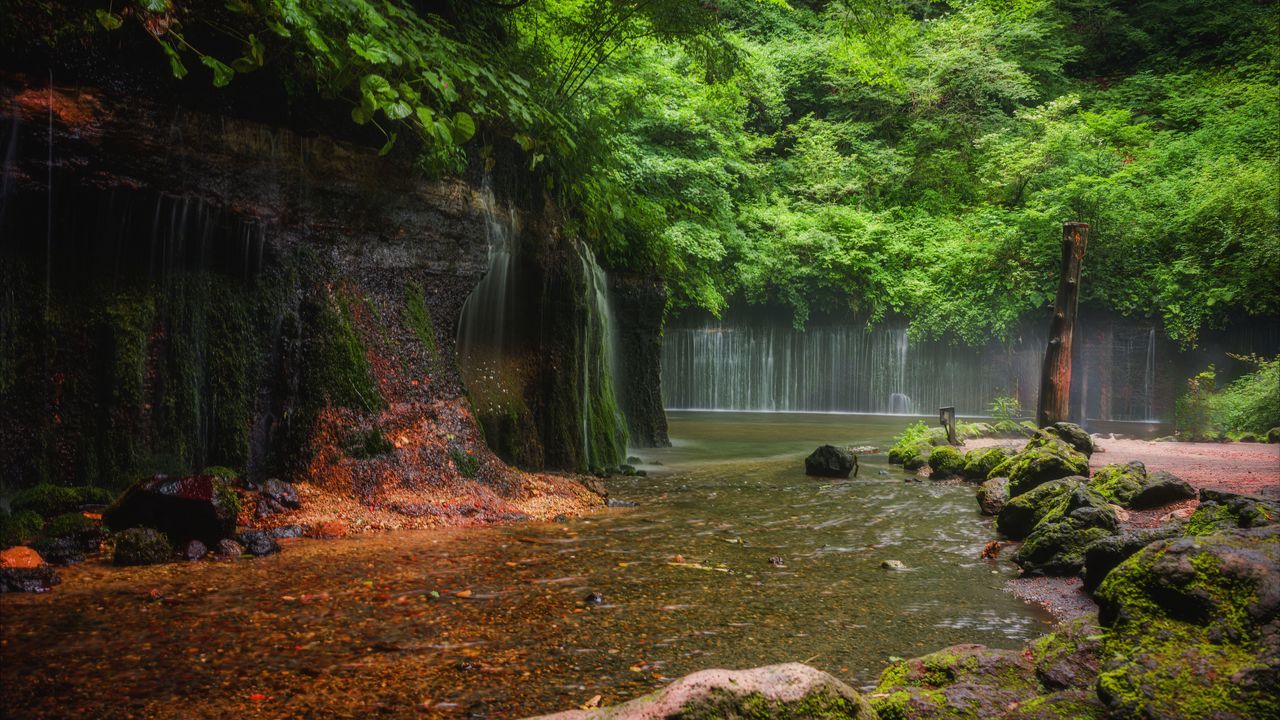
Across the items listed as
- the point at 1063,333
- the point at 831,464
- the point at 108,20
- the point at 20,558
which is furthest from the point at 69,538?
the point at 1063,333

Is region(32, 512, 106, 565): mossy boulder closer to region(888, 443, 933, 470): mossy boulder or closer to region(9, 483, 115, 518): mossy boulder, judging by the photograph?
region(9, 483, 115, 518): mossy boulder

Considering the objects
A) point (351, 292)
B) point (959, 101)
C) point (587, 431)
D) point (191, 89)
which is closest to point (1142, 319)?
point (959, 101)

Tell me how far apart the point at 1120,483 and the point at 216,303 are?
8.26 metres

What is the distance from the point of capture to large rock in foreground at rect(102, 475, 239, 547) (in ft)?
17.7

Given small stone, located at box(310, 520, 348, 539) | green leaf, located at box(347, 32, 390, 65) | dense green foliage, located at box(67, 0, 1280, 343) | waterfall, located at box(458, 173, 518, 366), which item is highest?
dense green foliage, located at box(67, 0, 1280, 343)

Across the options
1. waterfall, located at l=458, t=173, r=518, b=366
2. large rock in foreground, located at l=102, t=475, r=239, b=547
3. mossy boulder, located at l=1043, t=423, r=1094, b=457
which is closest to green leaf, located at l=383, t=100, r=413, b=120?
large rock in foreground, located at l=102, t=475, r=239, b=547

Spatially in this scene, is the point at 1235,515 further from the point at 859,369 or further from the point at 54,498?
the point at 859,369

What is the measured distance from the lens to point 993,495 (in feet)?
26.9

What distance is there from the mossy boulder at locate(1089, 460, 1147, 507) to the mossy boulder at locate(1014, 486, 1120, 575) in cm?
141

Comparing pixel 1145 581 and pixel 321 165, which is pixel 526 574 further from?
pixel 321 165

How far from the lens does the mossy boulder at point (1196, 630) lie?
7.96ft

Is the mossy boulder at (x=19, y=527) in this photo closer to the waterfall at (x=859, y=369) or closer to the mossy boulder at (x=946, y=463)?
the mossy boulder at (x=946, y=463)

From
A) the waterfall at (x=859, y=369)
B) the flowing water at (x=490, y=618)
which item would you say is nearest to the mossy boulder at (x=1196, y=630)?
the flowing water at (x=490, y=618)

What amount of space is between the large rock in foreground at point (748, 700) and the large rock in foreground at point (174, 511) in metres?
3.98
